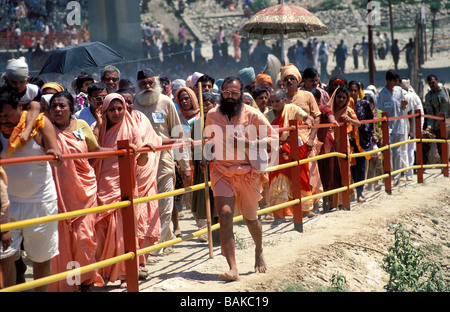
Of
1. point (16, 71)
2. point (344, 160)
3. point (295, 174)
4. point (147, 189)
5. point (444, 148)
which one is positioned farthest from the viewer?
point (444, 148)

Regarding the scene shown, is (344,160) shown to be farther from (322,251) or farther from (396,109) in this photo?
(396,109)

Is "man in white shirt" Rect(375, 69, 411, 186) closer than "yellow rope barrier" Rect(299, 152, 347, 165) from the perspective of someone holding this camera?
No

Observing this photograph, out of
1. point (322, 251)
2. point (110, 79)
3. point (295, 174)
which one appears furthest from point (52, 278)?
point (295, 174)

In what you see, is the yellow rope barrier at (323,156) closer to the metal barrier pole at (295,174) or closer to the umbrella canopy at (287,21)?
the metal barrier pole at (295,174)

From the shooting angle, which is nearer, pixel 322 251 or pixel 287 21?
pixel 322 251

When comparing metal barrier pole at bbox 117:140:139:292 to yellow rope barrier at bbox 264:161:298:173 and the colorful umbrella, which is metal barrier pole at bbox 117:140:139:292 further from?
the colorful umbrella

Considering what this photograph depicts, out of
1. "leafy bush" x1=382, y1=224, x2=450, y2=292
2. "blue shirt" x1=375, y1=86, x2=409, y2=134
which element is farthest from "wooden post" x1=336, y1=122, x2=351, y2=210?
"blue shirt" x1=375, y1=86, x2=409, y2=134

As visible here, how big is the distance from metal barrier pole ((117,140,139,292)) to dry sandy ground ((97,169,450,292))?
26cm

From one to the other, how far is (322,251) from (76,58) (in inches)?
162

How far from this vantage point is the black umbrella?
8.47 m

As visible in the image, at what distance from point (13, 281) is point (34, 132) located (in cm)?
105

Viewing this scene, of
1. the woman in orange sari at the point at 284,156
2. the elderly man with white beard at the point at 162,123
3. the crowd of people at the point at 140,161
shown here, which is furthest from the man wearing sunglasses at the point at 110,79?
the woman in orange sari at the point at 284,156

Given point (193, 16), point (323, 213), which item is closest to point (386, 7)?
point (193, 16)

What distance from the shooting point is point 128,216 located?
5020mm
